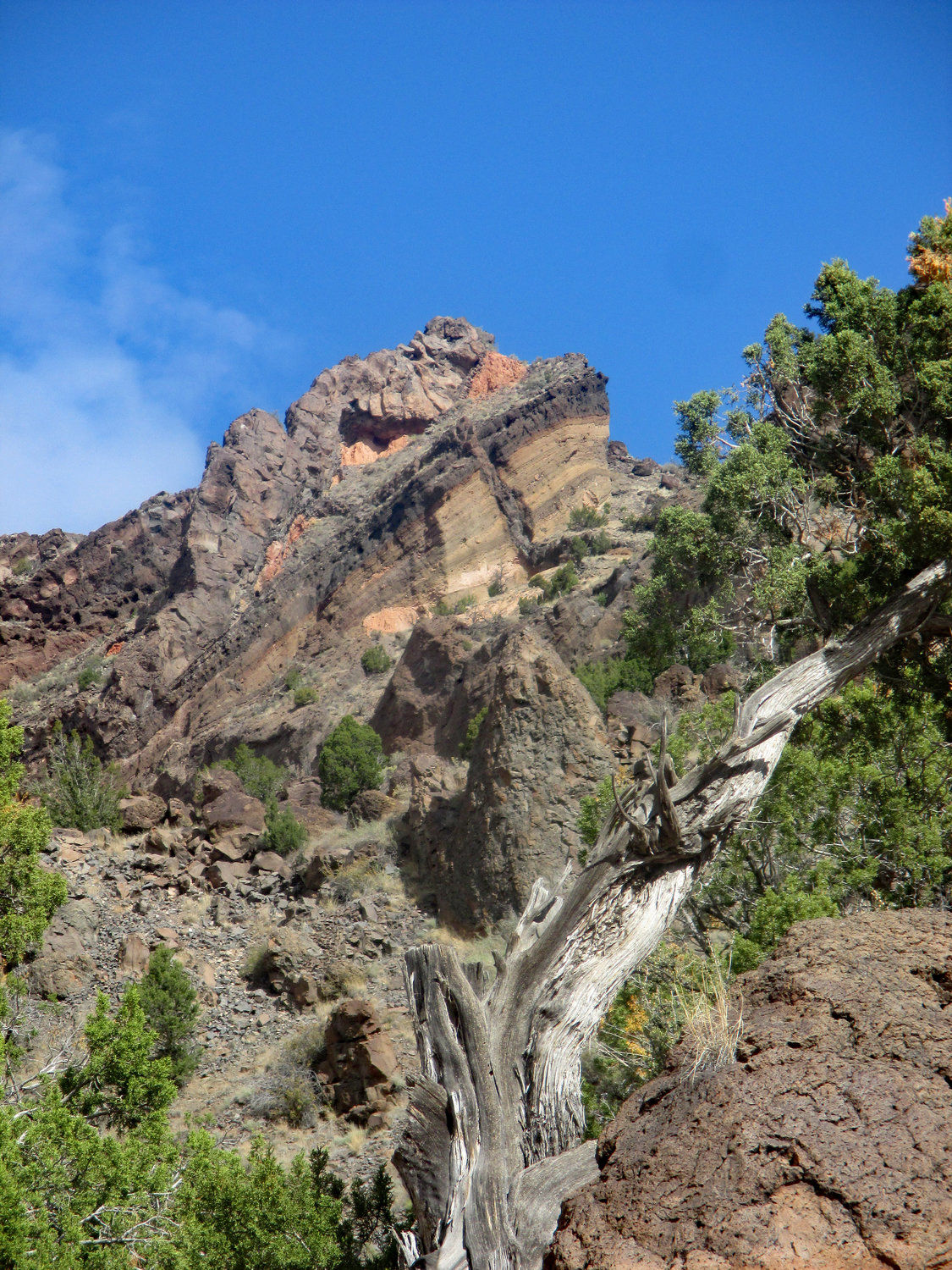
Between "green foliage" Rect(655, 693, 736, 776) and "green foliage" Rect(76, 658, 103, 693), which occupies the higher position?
"green foliage" Rect(76, 658, 103, 693)

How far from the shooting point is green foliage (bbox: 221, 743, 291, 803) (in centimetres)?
2959

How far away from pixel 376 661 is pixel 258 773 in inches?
562

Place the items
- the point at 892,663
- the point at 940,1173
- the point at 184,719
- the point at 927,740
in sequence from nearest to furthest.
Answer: the point at 940,1173 → the point at 927,740 → the point at 892,663 → the point at 184,719

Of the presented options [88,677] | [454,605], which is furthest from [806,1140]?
[88,677]

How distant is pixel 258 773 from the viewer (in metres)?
31.2

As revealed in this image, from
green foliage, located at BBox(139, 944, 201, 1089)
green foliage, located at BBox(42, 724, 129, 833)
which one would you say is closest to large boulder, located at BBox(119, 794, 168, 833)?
green foliage, located at BBox(42, 724, 129, 833)

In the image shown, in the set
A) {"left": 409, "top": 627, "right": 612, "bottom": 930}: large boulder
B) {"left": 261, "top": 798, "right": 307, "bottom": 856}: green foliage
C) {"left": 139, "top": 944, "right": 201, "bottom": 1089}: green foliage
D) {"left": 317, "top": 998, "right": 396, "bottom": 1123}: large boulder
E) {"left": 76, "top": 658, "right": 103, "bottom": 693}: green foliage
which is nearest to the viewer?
{"left": 317, "top": 998, "right": 396, "bottom": 1123}: large boulder

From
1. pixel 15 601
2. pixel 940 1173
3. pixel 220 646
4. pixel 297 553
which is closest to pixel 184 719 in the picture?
pixel 220 646

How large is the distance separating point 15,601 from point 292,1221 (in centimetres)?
6705

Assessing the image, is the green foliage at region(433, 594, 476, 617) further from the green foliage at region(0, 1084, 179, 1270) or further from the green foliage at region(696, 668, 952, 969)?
the green foliage at region(0, 1084, 179, 1270)

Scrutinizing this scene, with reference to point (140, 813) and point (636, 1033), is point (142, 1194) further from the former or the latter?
point (140, 813)

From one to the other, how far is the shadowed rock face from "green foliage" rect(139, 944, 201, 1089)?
1099 cm

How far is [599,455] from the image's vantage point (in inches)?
2408

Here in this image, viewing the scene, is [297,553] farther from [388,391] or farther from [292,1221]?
[292,1221]
